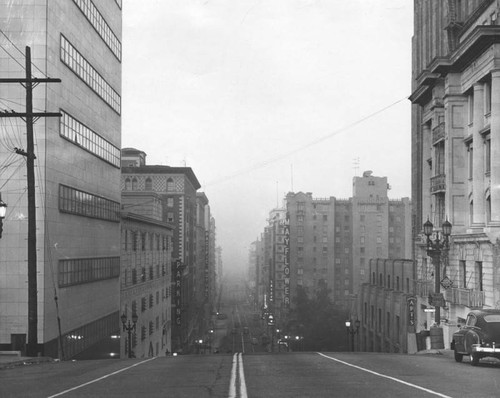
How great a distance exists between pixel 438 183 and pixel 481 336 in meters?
30.2

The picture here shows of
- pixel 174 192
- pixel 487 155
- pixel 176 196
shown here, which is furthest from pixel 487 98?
pixel 174 192

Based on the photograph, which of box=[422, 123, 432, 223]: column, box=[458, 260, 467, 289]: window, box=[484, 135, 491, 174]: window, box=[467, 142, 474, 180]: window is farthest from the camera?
box=[422, 123, 432, 223]: column

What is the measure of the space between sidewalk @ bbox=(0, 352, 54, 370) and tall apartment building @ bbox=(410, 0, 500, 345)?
23869 mm

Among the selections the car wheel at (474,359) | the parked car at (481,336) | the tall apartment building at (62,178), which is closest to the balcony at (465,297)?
the parked car at (481,336)

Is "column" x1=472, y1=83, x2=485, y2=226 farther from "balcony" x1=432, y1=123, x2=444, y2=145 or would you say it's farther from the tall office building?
the tall office building

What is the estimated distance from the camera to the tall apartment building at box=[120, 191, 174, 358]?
62.3 meters

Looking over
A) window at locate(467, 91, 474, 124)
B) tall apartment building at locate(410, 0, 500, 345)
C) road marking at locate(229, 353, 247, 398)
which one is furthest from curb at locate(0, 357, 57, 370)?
window at locate(467, 91, 474, 124)

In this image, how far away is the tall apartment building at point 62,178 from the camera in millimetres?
38344

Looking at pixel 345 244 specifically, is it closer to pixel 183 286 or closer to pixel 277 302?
pixel 277 302

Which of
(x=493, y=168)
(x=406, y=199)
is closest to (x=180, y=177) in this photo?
(x=406, y=199)

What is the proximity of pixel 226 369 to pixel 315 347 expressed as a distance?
91.0 meters

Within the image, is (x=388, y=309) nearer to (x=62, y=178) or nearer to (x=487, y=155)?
(x=487, y=155)

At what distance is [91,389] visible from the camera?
16.0 meters

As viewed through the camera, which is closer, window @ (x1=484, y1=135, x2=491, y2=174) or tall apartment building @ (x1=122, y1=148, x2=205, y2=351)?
window @ (x1=484, y1=135, x2=491, y2=174)
